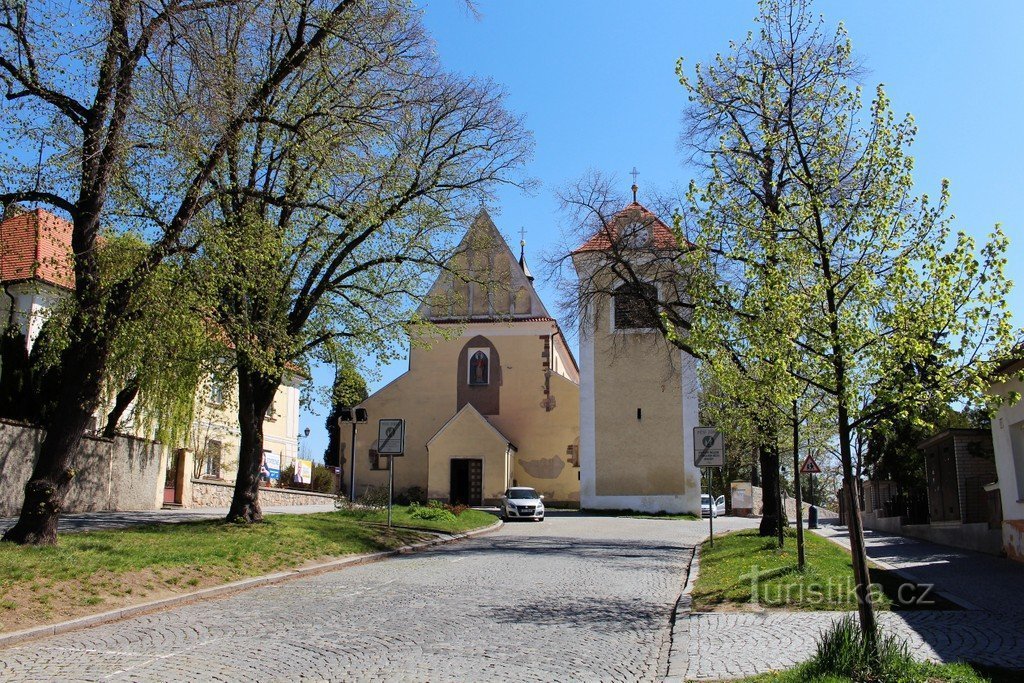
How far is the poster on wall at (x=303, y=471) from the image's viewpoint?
41.3m

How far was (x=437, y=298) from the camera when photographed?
22266 mm

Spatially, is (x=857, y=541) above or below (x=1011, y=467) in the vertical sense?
below

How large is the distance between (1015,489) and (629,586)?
872 cm

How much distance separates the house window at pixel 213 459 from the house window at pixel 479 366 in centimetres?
1617

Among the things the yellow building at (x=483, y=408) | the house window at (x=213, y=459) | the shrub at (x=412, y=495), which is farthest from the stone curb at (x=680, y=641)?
the shrub at (x=412, y=495)

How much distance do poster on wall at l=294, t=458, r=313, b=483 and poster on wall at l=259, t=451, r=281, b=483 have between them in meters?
1.07

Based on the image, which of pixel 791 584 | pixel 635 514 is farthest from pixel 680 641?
pixel 635 514

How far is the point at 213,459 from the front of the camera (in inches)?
1410

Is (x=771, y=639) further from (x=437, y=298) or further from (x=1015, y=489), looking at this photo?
(x=437, y=298)

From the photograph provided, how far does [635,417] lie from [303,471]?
1643cm

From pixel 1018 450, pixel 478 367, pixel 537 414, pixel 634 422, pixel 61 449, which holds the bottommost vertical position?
pixel 61 449

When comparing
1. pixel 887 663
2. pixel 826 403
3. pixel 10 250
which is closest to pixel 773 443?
pixel 826 403

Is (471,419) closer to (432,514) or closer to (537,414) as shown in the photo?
(537,414)

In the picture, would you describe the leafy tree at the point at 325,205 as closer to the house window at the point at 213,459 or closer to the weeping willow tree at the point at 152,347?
the weeping willow tree at the point at 152,347
